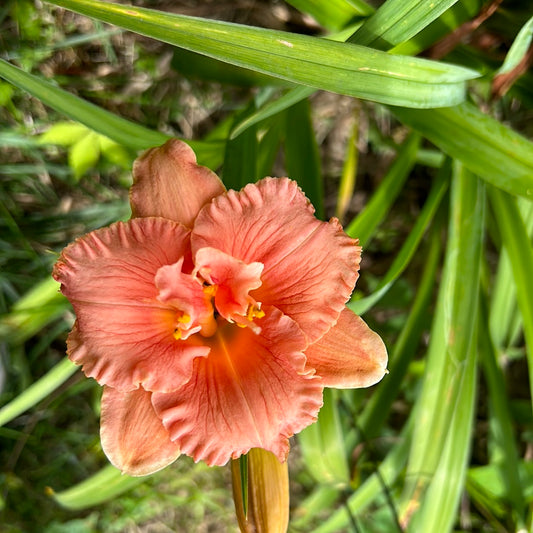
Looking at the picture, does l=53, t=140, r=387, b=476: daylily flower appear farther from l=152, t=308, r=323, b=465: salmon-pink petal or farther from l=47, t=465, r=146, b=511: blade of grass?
l=47, t=465, r=146, b=511: blade of grass

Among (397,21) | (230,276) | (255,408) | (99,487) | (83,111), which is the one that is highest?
(397,21)

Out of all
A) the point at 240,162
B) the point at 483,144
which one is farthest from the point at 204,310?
the point at 483,144

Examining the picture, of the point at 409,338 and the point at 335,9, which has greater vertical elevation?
the point at 335,9

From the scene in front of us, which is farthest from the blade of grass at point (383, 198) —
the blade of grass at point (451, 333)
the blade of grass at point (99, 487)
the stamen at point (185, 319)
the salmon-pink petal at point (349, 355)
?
the blade of grass at point (99, 487)

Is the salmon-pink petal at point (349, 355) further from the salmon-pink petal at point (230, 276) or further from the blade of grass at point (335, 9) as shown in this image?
the blade of grass at point (335, 9)

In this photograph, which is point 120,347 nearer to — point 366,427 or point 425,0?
point 425,0

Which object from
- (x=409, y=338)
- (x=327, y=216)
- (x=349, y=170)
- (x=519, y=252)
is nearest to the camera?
(x=519, y=252)

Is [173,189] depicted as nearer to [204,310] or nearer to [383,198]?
[204,310]
